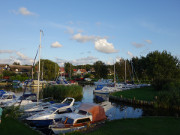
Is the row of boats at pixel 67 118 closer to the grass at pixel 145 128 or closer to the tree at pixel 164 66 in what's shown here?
the grass at pixel 145 128

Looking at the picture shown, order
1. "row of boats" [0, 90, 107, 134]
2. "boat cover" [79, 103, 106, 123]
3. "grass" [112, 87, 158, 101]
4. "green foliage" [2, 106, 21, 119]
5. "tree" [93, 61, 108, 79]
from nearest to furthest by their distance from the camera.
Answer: "row of boats" [0, 90, 107, 134], "boat cover" [79, 103, 106, 123], "green foliage" [2, 106, 21, 119], "grass" [112, 87, 158, 101], "tree" [93, 61, 108, 79]

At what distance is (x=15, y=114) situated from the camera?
63.1 feet

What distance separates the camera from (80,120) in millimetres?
16922

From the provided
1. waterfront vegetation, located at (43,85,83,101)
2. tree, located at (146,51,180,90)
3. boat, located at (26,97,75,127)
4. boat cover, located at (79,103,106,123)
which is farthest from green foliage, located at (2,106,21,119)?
tree, located at (146,51,180,90)

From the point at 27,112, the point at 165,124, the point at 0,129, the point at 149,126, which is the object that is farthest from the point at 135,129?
the point at 27,112

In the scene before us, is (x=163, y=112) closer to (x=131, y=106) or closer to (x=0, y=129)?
(x=131, y=106)

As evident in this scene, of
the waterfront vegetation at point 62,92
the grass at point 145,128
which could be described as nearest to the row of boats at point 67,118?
the grass at point 145,128

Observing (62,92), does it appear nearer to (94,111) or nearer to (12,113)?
(12,113)

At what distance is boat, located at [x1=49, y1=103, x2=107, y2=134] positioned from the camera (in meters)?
15.9

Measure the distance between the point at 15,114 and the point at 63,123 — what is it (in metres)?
6.41

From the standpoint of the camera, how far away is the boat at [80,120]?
1587cm

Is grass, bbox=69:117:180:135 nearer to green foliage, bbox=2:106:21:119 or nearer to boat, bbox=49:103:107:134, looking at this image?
boat, bbox=49:103:107:134

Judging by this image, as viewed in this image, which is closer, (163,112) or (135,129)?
(135,129)

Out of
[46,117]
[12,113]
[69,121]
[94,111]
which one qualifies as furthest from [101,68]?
[69,121]
